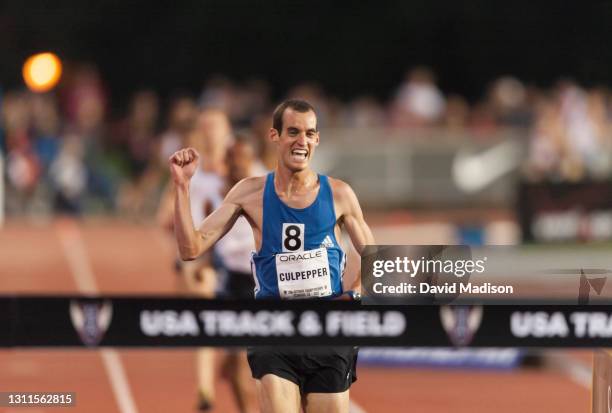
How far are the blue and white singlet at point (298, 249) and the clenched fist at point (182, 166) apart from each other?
0.54 metres

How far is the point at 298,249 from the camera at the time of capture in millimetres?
6539

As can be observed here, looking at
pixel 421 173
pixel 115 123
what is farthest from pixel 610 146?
pixel 115 123

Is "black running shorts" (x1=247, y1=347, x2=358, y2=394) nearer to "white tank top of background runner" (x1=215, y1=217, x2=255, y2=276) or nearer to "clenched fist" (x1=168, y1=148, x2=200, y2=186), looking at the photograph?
"clenched fist" (x1=168, y1=148, x2=200, y2=186)

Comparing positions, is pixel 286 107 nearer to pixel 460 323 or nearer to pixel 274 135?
pixel 274 135

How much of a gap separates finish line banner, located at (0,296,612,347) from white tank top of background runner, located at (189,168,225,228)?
440 centimetres

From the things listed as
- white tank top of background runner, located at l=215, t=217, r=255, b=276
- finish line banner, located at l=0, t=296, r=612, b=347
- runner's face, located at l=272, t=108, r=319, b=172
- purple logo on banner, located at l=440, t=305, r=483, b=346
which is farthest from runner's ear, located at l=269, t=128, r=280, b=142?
white tank top of background runner, located at l=215, t=217, r=255, b=276

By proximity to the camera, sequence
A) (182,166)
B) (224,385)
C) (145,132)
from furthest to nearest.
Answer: (145,132) → (224,385) → (182,166)

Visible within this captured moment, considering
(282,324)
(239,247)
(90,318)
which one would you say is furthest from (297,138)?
(239,247)

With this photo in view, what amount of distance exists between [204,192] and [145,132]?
59.2 feet

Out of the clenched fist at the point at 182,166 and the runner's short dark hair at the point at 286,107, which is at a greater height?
the runner's short dark hair at the point at 286,107

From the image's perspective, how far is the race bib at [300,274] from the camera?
21.4 ft

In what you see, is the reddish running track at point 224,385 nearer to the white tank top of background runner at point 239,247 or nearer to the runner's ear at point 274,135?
the white tank top of background runner at point 239,247

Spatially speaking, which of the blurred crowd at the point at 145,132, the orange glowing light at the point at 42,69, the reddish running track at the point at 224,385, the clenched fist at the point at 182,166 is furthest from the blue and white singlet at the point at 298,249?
the blurred crowd at the point at 145,132

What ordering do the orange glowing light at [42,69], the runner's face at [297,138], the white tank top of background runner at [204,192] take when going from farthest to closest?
the white tank top of background runner at [204,192] < the orange glowing light at [42,69] < the runner's face at [297,138]
